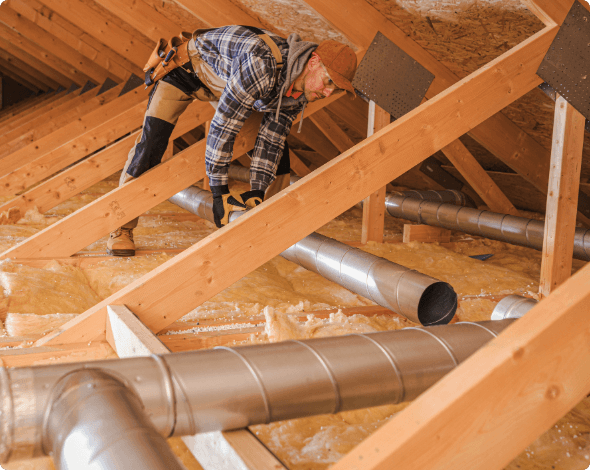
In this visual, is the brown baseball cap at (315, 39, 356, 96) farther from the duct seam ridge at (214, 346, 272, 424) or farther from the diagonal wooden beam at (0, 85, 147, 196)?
the diagonal wooden beam at (0, 85, 147, 196)

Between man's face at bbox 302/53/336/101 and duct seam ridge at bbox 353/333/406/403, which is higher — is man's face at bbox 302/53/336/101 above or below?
above

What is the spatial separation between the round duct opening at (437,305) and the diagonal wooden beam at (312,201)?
43 cm

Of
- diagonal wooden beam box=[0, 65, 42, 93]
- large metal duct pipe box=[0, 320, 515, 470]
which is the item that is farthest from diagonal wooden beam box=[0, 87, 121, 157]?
diagonal wooden beam box=[0, 65, 42, 93]

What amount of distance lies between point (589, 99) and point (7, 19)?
5910 millimetres

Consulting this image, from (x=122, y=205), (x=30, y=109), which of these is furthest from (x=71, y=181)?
(x=30, y=109)

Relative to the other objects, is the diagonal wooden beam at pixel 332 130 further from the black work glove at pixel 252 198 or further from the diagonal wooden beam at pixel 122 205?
the black work glove at pixel 252 198

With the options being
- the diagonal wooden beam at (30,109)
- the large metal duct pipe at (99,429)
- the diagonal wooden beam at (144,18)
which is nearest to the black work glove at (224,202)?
the large metal duct pipe at (99,429)

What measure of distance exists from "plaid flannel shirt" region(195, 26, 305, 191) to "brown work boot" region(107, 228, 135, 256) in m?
0.69

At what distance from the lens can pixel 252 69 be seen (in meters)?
1.98

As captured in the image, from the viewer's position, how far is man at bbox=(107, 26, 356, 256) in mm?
1997

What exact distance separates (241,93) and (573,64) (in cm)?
138

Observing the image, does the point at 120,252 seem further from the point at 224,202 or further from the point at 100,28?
the point at 100,28

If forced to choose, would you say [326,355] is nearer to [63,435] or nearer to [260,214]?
[63,435]

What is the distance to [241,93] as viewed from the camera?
2023 mm
